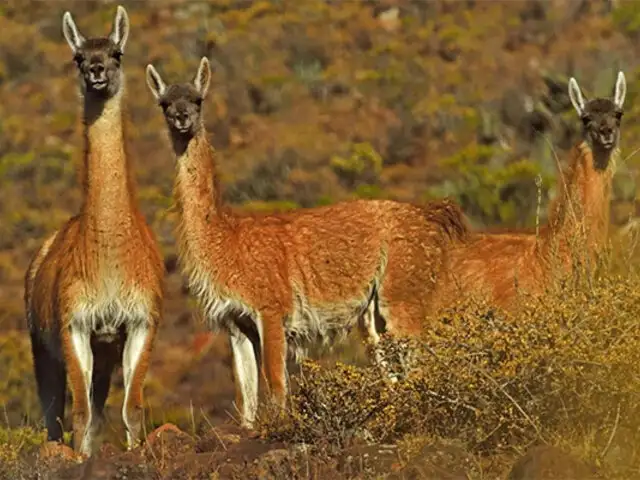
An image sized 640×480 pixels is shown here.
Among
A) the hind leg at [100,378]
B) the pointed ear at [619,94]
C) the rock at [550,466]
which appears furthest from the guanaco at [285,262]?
the rock at [550,466]

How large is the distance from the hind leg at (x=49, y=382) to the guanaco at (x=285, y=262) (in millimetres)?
1122

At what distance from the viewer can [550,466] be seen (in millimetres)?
7402

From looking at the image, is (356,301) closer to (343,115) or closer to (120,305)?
(120,305)

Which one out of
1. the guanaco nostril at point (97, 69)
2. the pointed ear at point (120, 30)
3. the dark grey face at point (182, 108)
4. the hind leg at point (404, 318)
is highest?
the pointed ear at point (120, 30)

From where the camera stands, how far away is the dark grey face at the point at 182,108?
37.2ft

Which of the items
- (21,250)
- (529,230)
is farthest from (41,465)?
(21,250)

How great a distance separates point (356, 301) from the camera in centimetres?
1174

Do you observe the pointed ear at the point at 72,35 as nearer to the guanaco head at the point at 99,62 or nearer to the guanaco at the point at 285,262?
the guanaco head at the point at 99,62

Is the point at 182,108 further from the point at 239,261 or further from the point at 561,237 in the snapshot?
the point at 561,237

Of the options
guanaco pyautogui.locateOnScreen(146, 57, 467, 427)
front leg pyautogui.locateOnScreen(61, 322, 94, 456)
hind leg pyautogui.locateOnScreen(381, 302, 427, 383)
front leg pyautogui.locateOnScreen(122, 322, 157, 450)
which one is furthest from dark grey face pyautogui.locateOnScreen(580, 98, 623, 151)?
front leg pyautogui.locateOnScreen(61, 322, 94, 456)

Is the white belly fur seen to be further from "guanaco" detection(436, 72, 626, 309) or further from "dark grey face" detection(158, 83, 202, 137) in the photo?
"guanaco" detection(436, 72, 626, 309)

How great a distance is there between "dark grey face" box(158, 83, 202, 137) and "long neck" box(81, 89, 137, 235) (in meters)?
0.76

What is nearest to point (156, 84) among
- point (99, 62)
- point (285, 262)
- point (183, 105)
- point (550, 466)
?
point (183, 105)

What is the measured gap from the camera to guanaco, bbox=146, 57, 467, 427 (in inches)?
441
